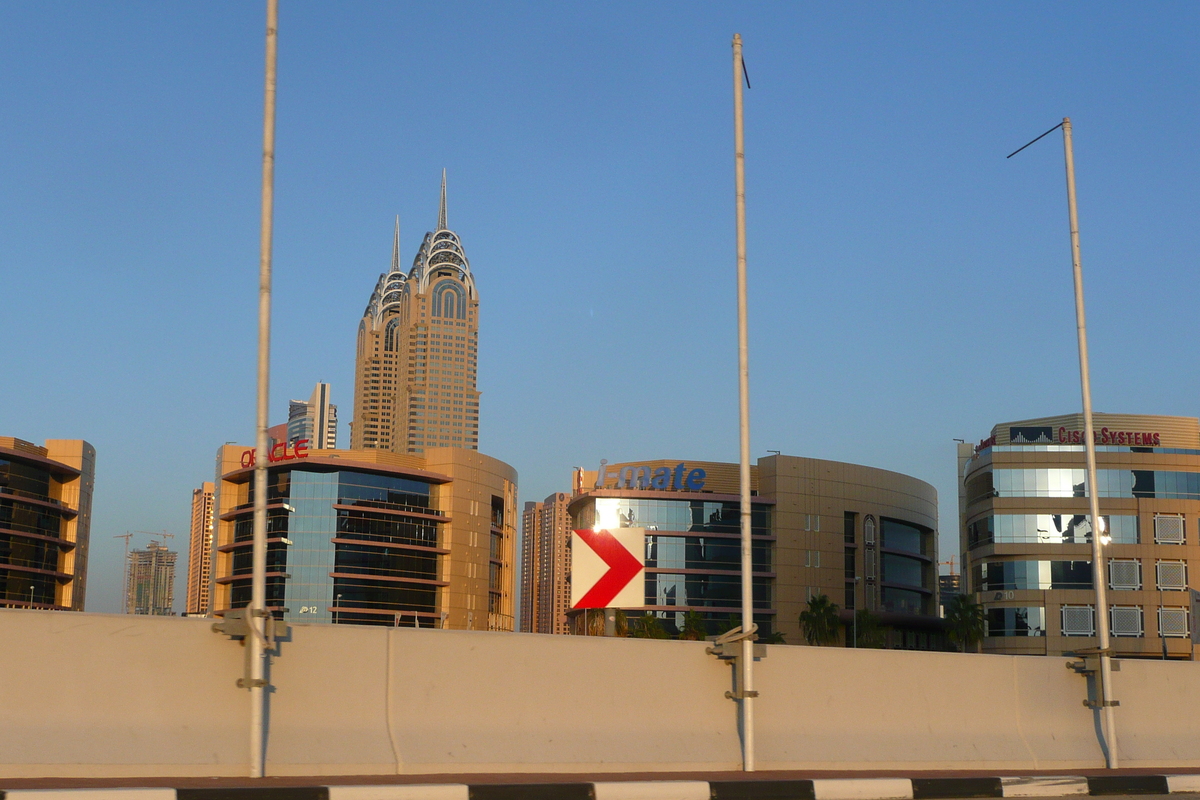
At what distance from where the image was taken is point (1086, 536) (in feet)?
322

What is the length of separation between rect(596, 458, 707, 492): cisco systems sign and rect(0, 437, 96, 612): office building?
2358 inches

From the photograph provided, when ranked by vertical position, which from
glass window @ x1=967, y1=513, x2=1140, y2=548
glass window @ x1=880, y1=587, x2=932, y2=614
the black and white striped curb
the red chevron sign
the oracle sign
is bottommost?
the black and white striped curb

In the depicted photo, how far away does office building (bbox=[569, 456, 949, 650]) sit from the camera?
108m

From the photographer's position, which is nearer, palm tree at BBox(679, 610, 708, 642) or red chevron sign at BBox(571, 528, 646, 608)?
red chevron sign at BBox(571, 528, 646, 608)

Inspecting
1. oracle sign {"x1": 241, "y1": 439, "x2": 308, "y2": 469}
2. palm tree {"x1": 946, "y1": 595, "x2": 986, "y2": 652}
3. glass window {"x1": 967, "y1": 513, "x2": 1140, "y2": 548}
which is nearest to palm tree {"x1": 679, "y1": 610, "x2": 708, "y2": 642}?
palm tree {"x1": 946, "y1": 595, "x2": 986, "y2": 652}

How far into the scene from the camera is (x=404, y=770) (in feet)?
Answer: 34.1

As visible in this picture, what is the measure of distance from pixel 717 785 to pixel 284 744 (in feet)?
12.5

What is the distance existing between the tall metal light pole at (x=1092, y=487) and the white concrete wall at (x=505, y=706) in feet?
0.71

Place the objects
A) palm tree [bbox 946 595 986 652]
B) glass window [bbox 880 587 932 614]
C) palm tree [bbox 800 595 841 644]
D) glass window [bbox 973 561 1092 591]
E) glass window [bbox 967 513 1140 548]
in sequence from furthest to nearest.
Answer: glass window [bbox 880 587 932 614] → palm tree [bbox 800 595 841 644] → palm tree [bbox 946 595 986 652] → glass window [bbox 973 561 1092 591] → glass window [bbox 967 513 1140 548]

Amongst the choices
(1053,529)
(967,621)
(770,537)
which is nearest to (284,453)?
(770,537)

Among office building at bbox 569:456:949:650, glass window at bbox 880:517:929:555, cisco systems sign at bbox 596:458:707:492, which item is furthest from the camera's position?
glass window at bbox 880:517:929:555

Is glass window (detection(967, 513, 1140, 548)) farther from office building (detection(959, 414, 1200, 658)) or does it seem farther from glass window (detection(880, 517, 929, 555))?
glass window (detection(880, 517, 929, 555))

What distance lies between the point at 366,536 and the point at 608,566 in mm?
118722

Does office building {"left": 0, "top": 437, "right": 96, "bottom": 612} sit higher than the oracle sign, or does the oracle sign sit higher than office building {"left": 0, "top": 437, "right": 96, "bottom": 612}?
the oracle sign
